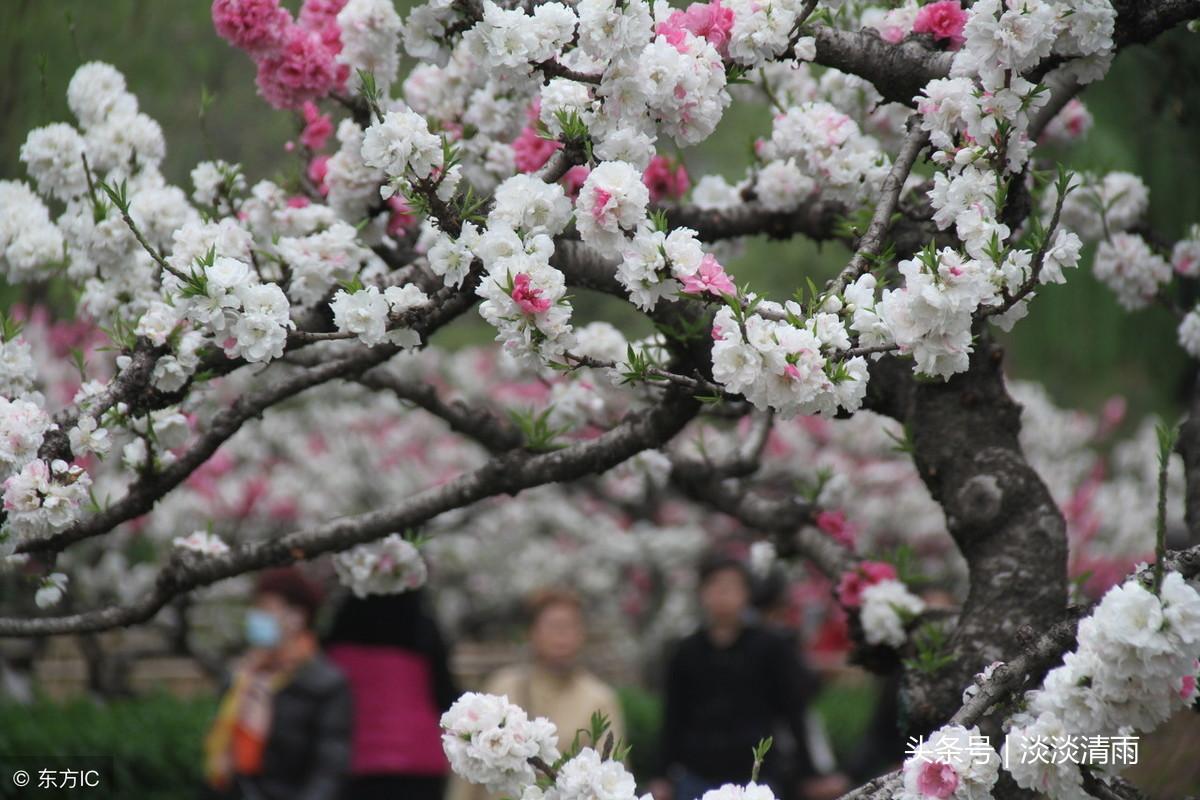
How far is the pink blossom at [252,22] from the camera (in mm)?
2564

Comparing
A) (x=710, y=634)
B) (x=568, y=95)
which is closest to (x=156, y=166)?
(x=568, y=95)

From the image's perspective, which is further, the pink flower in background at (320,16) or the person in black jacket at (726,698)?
the person in black jacket at (726,698)

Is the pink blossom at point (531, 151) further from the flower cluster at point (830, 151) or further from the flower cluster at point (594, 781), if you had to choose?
the flower cluster at point (594, 781)

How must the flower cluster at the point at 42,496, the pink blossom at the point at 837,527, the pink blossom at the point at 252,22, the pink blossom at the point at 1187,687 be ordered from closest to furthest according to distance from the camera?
the pink blossom at the point at 1187,687, the flower cluster at the point at 42,496, the pink blossom at the point at 252,22, the pink blossom at the point at 837,527

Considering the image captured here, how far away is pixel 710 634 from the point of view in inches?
201

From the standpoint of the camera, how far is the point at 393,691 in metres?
4.69

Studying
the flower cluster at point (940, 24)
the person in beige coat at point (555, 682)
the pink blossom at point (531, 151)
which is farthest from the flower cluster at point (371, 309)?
the person in beige coat at point (555, 682)

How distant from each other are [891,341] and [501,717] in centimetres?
92

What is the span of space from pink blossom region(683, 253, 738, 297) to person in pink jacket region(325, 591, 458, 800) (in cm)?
302

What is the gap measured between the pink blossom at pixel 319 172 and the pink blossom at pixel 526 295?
1026 mm

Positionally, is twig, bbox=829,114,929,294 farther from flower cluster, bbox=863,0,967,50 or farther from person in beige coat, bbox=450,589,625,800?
person in beige coat, bbox=450,589,625,800

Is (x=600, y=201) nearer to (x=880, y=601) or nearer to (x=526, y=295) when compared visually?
(x=526, y=295)

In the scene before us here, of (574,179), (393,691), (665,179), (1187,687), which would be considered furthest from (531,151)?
(393,691)

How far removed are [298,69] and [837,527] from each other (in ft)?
6.01
